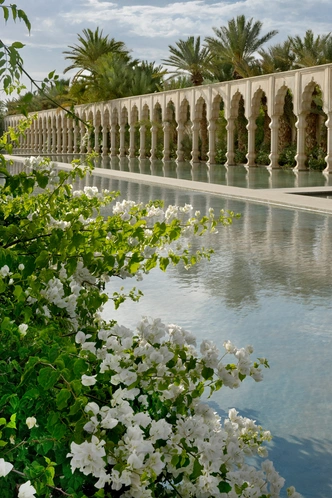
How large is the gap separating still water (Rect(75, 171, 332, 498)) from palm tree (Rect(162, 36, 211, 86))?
3275 cm

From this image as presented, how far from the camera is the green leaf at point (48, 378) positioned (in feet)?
5.67

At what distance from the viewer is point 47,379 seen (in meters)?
1.75

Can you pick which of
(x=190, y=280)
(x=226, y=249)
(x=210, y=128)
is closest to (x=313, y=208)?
(x=226, y=249)

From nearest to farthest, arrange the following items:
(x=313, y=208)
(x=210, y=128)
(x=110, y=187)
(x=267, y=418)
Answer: (x=267, y=418), (x=313, y=208), (x=110, y=187), (x=210, y=128)

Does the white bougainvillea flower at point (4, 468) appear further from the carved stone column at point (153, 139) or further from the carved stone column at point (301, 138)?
the carved stone column at point (153, 139)

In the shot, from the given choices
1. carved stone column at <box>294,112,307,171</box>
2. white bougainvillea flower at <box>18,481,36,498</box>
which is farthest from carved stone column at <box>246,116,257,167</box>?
white bougainvillea flower at <box>18,481,36,498</box>

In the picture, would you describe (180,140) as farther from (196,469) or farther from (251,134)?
(196,469)

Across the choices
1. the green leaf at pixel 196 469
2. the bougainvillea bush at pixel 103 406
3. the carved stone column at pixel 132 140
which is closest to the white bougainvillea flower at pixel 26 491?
the bougainvillea bush at pixel 103 406

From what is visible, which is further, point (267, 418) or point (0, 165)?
point (267, 418)

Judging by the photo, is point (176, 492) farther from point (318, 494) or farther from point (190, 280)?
point (190, 280)

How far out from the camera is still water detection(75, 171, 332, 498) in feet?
11.7

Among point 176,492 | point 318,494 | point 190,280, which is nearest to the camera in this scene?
point 176,492

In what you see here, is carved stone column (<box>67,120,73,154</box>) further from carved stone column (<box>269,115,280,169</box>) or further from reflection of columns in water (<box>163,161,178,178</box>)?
carved stone column (<box>269,115,280,169</box>)

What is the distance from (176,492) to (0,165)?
163 centimetres
